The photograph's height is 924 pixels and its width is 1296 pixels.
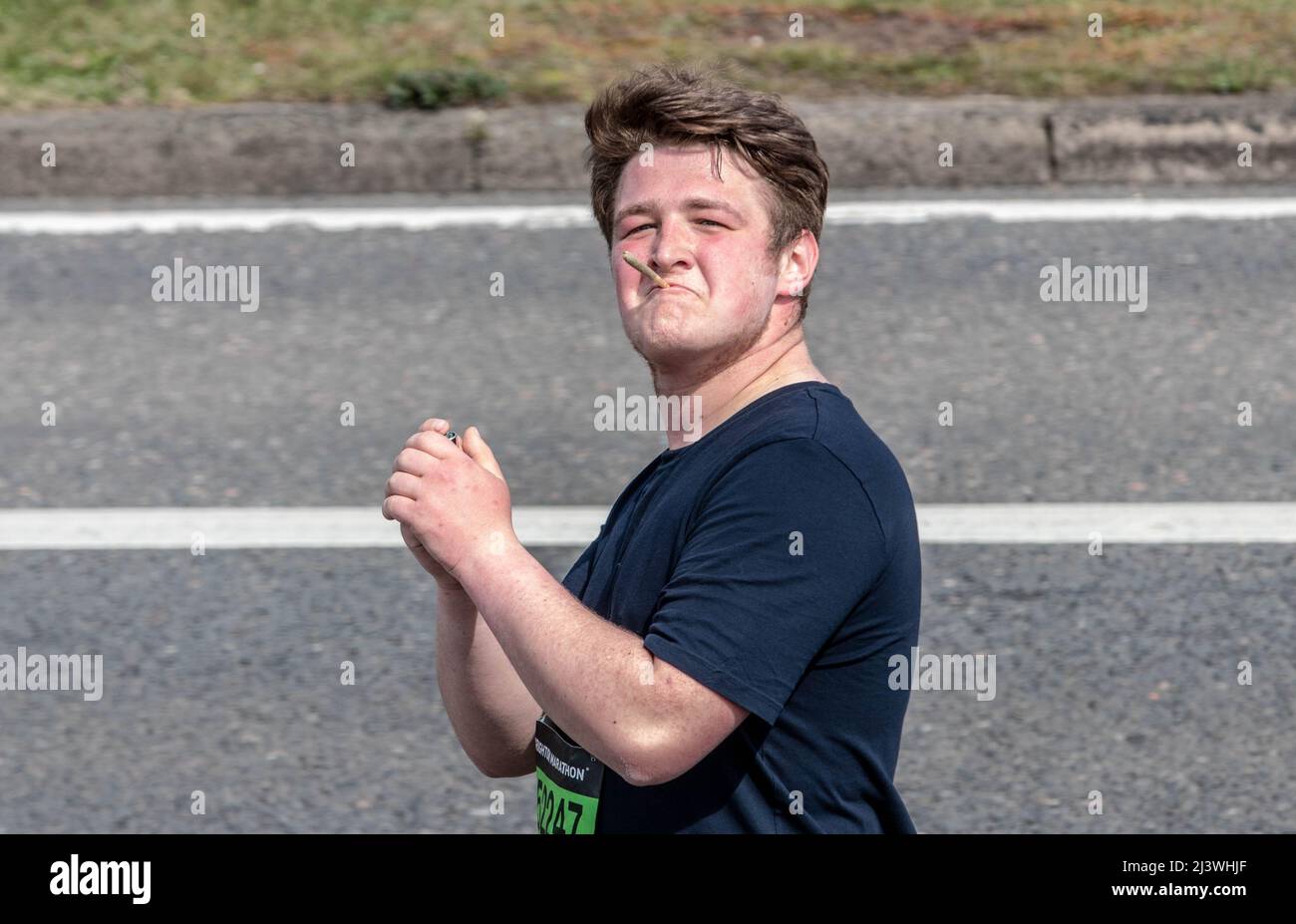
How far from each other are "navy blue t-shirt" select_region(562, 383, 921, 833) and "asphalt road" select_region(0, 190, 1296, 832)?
165 centimetres

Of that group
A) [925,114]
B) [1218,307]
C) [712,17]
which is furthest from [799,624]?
[712,17]

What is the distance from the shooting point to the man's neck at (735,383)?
2.15m

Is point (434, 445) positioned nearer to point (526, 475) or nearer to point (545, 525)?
point (545, 525)

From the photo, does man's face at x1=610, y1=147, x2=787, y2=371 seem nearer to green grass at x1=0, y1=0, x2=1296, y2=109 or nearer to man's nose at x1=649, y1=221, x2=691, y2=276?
man's nose at x1=649, y1=221, x2=691, y2=276

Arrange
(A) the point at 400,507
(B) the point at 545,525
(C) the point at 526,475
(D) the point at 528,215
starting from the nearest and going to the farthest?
(A) the point at 400,507 < (B) the point at 545,525 < (C) the point at 526,475 < (D) the point at 528,215

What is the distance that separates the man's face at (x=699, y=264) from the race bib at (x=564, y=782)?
1.64ft

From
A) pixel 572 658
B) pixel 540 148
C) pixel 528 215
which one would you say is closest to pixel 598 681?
pixel 572 658

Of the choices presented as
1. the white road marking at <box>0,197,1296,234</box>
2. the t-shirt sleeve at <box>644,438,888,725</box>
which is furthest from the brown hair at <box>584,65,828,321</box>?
the white road marking at <box>0,197,1296,234</box>

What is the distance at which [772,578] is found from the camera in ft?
6.23

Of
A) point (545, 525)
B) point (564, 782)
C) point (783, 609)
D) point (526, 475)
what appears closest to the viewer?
point (783, 609)

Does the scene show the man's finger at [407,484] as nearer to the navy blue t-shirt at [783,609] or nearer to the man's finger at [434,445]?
the man's finger at [434,445]

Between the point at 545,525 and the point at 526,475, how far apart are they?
0.35 meters

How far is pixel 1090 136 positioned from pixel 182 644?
496cm

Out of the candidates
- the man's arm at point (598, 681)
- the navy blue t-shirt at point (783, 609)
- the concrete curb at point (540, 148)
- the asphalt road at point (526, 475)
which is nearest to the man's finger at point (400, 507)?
the man's arm at point (598, 681)
